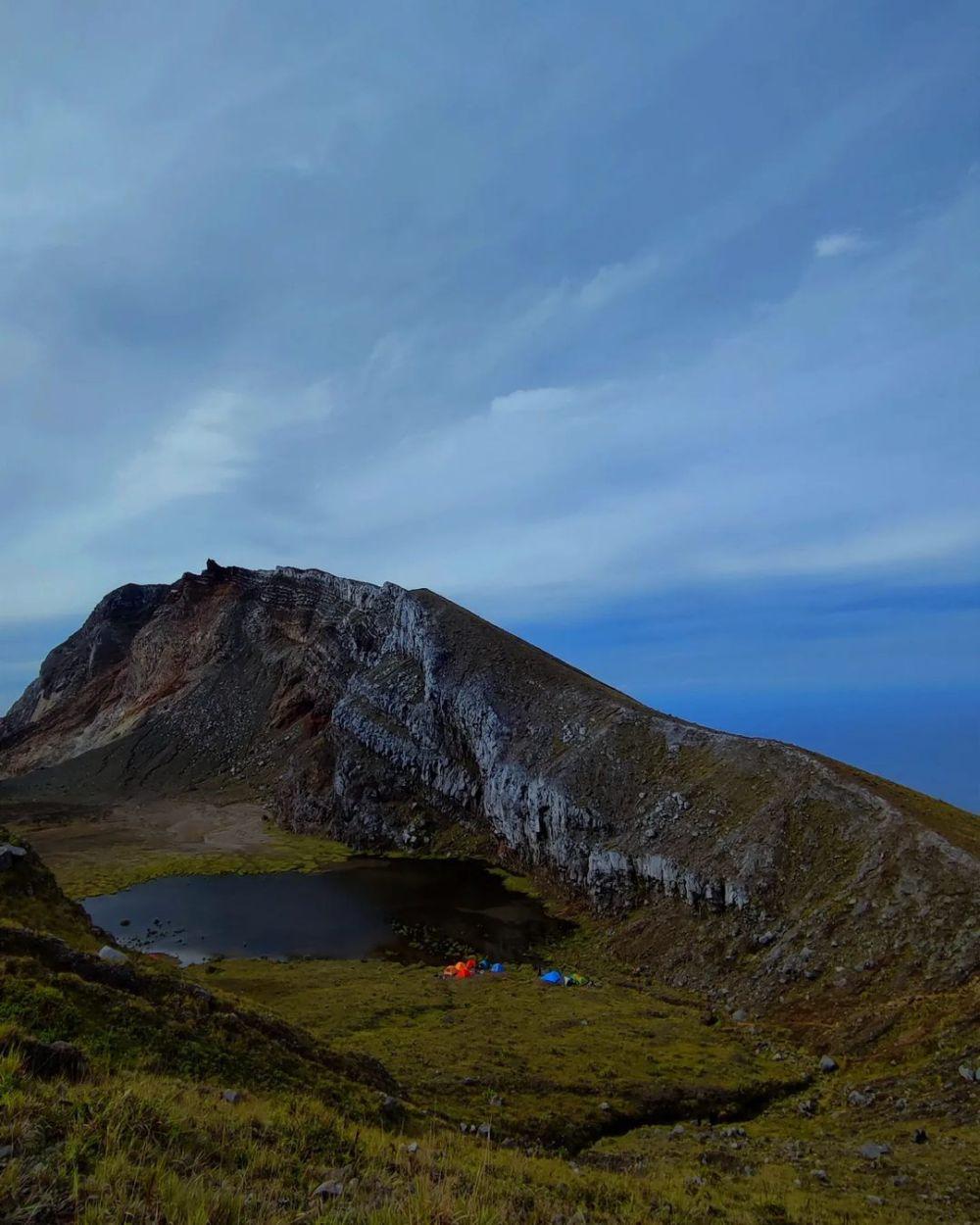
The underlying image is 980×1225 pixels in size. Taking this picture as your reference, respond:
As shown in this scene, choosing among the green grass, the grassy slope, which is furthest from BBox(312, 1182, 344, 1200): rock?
the green grass

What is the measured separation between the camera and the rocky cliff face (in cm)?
4094

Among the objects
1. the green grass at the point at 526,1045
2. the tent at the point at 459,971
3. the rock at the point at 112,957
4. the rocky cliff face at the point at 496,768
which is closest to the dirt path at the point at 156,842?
the rocky cliff face at the point at 496,768

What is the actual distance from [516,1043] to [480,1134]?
41.6 ft

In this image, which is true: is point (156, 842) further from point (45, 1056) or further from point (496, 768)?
point (45, 1056)

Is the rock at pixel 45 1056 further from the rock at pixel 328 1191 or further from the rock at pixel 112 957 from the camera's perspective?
the rock at pixel 112 957

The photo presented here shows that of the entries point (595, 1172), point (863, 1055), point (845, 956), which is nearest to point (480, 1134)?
point (595, 1172)

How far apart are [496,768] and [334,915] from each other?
26511 millimetres

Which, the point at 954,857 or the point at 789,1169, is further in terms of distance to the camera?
the point at 954,857

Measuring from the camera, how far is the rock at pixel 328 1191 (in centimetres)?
905

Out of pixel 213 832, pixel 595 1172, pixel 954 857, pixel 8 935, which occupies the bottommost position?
pixel 213 832

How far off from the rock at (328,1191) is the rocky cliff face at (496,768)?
114ft

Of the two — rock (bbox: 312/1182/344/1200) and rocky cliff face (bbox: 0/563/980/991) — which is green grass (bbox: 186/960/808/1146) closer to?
rocky cliff face (bbox: 0/563/980/991)

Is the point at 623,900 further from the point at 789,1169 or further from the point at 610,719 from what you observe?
the point at 789,1169

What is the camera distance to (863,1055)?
99.9ft
